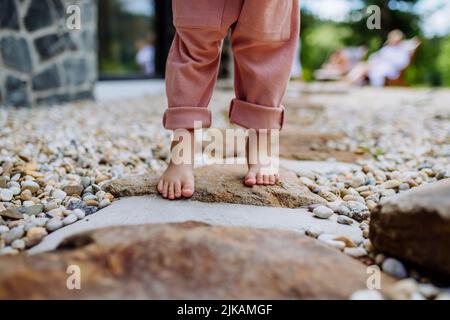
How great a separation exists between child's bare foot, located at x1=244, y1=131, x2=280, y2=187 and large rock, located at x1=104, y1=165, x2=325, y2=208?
42mm

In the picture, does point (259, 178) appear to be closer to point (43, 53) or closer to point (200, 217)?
point (200, 217)

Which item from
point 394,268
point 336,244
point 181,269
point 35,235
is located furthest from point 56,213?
point 394,268

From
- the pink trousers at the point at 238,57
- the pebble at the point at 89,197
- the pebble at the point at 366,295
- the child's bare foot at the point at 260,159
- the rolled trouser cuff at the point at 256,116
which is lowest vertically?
the pebble at the point at 366,295

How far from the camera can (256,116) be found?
1505 mm

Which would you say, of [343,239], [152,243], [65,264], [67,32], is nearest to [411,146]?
[343,239]

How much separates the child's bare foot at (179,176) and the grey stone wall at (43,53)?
227cm

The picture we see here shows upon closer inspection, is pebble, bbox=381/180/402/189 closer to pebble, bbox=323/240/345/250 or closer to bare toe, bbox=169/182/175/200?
pebble, bbox=323/240/345/250

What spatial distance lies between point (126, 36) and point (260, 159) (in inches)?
199

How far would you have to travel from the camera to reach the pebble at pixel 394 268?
0.99 metres

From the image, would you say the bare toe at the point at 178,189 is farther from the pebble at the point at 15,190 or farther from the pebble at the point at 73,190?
the pebble at the point at 15,190

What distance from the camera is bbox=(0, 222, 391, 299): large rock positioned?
85cm

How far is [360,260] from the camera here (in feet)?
3.50

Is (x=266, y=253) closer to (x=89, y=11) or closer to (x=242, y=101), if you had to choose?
(x=242, y=101)

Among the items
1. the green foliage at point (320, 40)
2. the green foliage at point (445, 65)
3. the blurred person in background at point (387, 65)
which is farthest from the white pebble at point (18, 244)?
the green foliage at point (320, 40)
